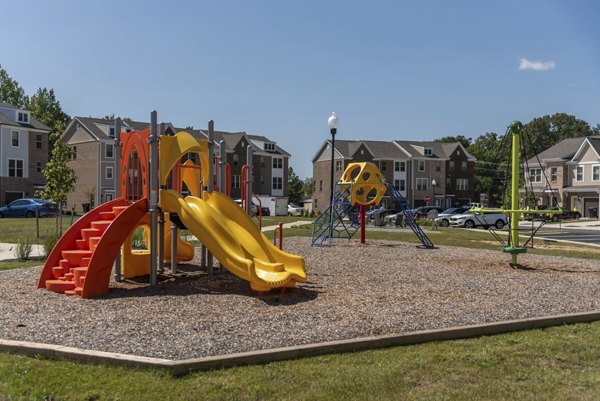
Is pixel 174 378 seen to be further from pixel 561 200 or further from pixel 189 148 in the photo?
pixel 561 200

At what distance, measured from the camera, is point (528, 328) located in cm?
736

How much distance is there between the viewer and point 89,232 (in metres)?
10.2

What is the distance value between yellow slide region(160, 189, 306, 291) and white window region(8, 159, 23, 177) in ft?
166

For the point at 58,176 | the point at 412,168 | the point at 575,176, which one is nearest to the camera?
the point at 58,176

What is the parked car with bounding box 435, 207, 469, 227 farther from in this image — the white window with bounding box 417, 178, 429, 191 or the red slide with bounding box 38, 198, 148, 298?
the red slide with bounding box 38, 198, 148, 298

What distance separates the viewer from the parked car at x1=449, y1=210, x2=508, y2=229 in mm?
38625

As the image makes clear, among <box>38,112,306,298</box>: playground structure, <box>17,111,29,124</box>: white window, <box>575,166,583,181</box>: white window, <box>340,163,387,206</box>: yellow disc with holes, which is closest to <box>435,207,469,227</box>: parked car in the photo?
<box>340,163,387,206</box>: yellow disc with holes

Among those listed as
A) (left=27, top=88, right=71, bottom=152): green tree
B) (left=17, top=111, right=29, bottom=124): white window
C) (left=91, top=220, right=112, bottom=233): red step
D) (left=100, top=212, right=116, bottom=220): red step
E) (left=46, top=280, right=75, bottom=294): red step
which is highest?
(left=27, top=88, right=71, bottom=152): green tree

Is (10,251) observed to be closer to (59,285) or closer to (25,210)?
(59,285)

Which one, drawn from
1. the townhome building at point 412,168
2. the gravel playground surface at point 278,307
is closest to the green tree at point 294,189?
the townhome building at point 412,168

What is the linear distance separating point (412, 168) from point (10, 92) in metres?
54.0

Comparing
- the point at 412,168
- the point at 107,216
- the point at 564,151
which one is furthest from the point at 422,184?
the point at 107,216

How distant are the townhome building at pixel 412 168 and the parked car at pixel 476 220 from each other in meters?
30.1

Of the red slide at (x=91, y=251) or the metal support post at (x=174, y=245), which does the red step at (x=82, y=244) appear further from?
the metal support post at (x=174, y=245)
